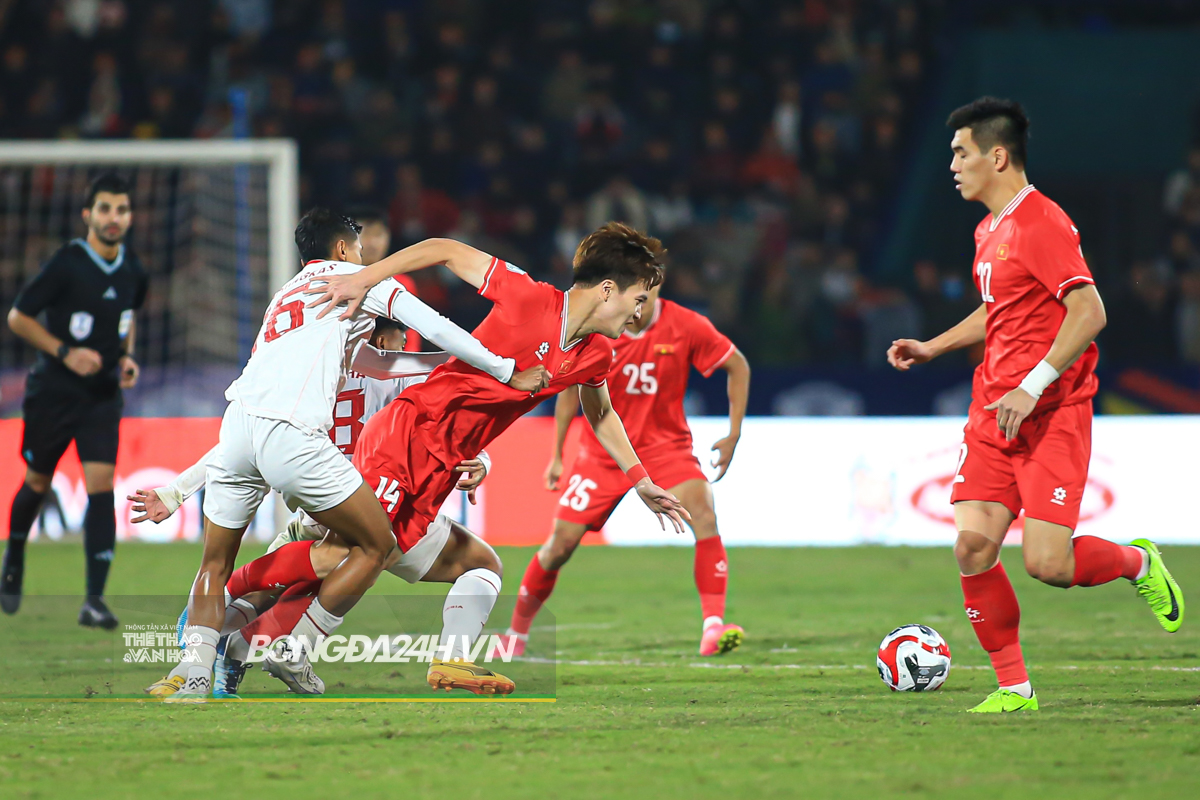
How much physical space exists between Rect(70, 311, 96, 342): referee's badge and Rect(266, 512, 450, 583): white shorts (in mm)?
2858

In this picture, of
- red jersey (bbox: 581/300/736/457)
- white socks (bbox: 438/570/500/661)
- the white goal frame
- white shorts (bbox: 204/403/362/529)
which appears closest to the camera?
white shorts (bbox: 204/403/362/529)

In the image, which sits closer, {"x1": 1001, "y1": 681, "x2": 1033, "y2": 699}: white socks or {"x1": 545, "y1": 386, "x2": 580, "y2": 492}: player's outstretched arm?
{"x1": 1001, "y1": 681, "x2": 1033, "y2": 699}: white socks

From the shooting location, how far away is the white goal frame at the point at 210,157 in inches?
433

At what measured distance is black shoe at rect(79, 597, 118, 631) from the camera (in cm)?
756

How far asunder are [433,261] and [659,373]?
99.0 inches

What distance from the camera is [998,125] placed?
5176 mm

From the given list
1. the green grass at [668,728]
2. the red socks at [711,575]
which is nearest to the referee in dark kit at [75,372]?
the green grass at [668,728]

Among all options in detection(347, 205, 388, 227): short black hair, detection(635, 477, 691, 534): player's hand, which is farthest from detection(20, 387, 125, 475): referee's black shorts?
detection(635, 477, 691, 534): player's hand

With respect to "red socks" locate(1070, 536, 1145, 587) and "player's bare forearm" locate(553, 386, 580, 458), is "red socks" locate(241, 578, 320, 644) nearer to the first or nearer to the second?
"player's bare forearm" locate(553, 386, 580, 458)

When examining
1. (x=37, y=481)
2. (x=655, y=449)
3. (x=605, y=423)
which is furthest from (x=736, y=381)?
(x=37, y=481)

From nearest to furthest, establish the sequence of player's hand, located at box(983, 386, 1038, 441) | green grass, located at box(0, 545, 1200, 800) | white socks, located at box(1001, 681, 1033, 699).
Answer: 1. green grass, located at box(0, 545, 1200, 800)
2. player's hand, located at box(983, 386, 1038, 441)
3. white socks, located at box(1001, 681, 1033, 699)

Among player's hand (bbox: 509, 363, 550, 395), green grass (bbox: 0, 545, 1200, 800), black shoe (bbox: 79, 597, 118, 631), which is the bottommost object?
black shoe (bbox: 79, 597, 118, 631)

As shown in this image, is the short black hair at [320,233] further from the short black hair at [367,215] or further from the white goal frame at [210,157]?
the white goal frame at [210,157]

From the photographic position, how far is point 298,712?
197 inches
